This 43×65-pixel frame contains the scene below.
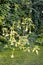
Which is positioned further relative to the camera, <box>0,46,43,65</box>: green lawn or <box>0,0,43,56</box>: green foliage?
<box>0,0,43,56</box>: green foliage

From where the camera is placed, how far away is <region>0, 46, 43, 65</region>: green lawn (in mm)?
8484

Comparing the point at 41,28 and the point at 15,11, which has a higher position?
the point at 15,11

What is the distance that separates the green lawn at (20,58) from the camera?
8484 mm

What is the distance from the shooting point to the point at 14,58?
29.2ft

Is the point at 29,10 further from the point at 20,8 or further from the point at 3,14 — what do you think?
the point at 3,14

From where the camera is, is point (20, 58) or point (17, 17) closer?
point (20, 58)

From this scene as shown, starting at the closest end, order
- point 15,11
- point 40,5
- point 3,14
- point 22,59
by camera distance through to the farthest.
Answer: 1. point 22,59
2. point 3,14
3. point 15,11
4. point 40,5

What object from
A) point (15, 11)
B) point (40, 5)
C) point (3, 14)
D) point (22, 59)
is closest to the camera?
point (22, 59)

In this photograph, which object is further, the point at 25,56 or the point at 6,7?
the point at 6,7

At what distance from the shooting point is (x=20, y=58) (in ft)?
29.2

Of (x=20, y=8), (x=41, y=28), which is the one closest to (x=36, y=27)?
(x=41, y=28)

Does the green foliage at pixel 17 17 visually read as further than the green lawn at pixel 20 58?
Yes

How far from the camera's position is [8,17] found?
11.6 meters

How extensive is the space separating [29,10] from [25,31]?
122 centimetres
